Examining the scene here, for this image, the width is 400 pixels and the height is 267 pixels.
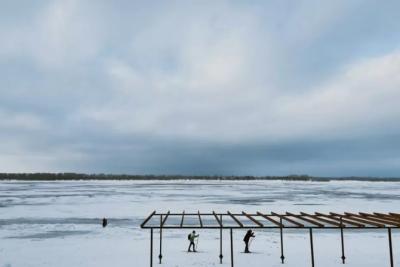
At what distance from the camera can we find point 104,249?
19.4m

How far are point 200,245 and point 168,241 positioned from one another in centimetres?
217

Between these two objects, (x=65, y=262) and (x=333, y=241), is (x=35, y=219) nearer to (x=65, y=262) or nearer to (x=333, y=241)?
(x=65, y=262)

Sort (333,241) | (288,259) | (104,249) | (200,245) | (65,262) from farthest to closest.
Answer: (333,241) → (200,245) → (104,249) → (288,259) → (65,262)

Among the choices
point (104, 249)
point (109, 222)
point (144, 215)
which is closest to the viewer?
point (104, 249)

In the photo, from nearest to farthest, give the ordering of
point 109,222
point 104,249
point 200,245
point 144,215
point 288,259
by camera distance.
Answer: point 288,259
point 104,249
point 200,245
point 109,222
point 144,215

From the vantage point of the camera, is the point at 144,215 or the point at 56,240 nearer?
the point at 56,240

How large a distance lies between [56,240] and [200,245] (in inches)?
320

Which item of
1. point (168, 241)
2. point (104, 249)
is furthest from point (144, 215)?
point (104, 249)

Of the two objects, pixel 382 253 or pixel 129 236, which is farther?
pixel 129 236

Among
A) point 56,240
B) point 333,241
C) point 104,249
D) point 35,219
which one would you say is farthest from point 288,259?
point 35,219

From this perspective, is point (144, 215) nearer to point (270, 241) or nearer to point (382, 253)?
point (270, 241)

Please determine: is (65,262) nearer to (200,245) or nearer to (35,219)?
(200,245)

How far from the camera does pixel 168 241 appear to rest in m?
22.0

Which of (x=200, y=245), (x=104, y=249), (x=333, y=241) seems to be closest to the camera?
(x=104, y=249)
